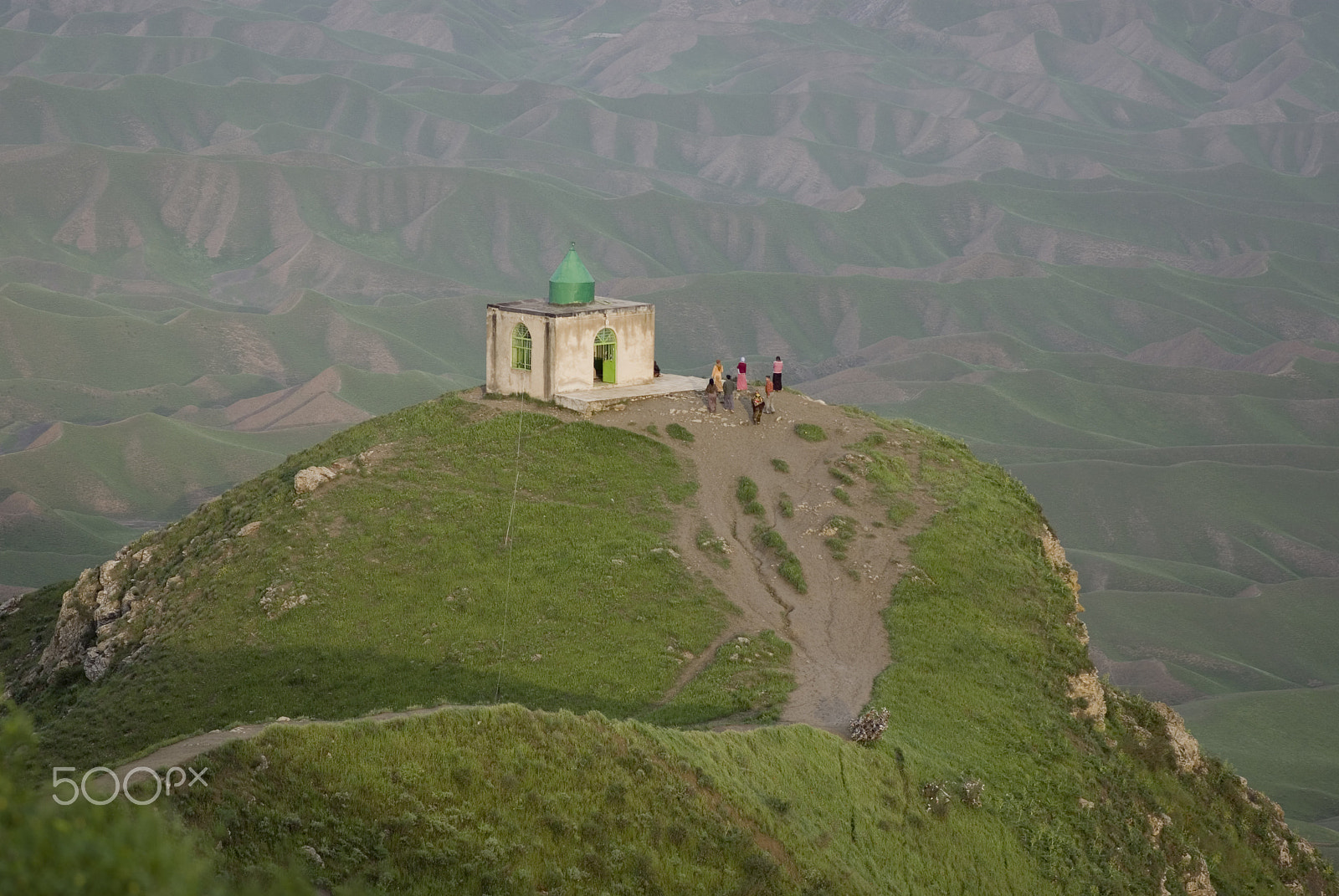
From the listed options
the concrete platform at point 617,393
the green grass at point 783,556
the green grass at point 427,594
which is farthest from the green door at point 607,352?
the green grass at point 783,556

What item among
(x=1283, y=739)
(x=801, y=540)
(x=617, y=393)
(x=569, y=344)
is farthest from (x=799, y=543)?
(x=1283, y=739)

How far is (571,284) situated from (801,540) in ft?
36.8

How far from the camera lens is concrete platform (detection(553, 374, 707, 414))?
36.2 meters

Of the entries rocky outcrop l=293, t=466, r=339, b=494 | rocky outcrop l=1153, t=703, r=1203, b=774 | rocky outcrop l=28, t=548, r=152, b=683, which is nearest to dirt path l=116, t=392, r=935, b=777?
rocky outcrop l=293, t=466, r=339, b=494

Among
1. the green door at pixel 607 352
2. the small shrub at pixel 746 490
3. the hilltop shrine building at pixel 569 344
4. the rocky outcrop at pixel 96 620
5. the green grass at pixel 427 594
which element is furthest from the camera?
the green door at pixel 607 352

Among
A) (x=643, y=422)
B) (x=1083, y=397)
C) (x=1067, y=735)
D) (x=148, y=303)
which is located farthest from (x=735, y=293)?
(x=1067, y=735)

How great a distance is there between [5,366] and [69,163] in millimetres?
60460

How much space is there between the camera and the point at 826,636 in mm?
27688

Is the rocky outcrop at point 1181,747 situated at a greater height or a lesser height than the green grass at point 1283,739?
greater

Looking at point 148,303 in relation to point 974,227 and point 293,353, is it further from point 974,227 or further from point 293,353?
point 974,227

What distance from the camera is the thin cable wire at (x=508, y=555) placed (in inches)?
→ 996

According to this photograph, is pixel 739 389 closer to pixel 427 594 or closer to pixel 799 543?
pixel 799 543

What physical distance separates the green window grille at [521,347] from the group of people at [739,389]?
16.5ft

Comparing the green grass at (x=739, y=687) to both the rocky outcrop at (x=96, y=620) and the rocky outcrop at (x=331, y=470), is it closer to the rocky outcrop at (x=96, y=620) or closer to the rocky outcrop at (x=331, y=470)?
the rocky outcrop at (x=331, y=470)
